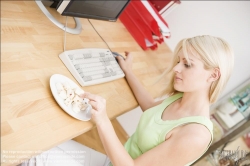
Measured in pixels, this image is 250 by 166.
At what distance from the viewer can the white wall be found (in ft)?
4.77

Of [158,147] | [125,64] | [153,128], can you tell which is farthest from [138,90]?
[158,147]

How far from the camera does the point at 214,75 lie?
81 centimetres

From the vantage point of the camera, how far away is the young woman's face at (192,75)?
80 centimetres

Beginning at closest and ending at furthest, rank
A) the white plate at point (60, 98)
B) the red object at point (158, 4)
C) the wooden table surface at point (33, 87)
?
the wooden table surface at point (33, 87)
the white plate at point (60, 98)
the red object at point (158, 4)

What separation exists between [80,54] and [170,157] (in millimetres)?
494

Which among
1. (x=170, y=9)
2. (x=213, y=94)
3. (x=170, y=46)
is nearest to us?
(x=213, y=94)

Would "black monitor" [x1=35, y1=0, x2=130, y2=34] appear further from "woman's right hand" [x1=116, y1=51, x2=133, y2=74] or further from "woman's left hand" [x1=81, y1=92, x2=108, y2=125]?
"woman's left hand" [x1=81, y1=92, x2=108, y2=125]

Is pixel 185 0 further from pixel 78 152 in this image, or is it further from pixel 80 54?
pixel 78 152

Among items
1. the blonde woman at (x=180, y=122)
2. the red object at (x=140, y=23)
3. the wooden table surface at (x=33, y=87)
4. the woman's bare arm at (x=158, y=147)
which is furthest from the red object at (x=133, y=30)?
the woman's bare arm at (x=158, y=147)

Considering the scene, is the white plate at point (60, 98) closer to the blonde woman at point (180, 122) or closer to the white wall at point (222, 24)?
the blonde woman at point (180, 122)

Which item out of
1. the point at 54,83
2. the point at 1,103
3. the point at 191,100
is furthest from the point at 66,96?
the point at 191,100

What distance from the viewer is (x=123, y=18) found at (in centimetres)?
147

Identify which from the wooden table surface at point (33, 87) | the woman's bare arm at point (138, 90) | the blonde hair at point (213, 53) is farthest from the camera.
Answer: the woman's bare arm at point (138, 90)

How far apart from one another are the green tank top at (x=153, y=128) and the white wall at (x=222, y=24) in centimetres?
77
